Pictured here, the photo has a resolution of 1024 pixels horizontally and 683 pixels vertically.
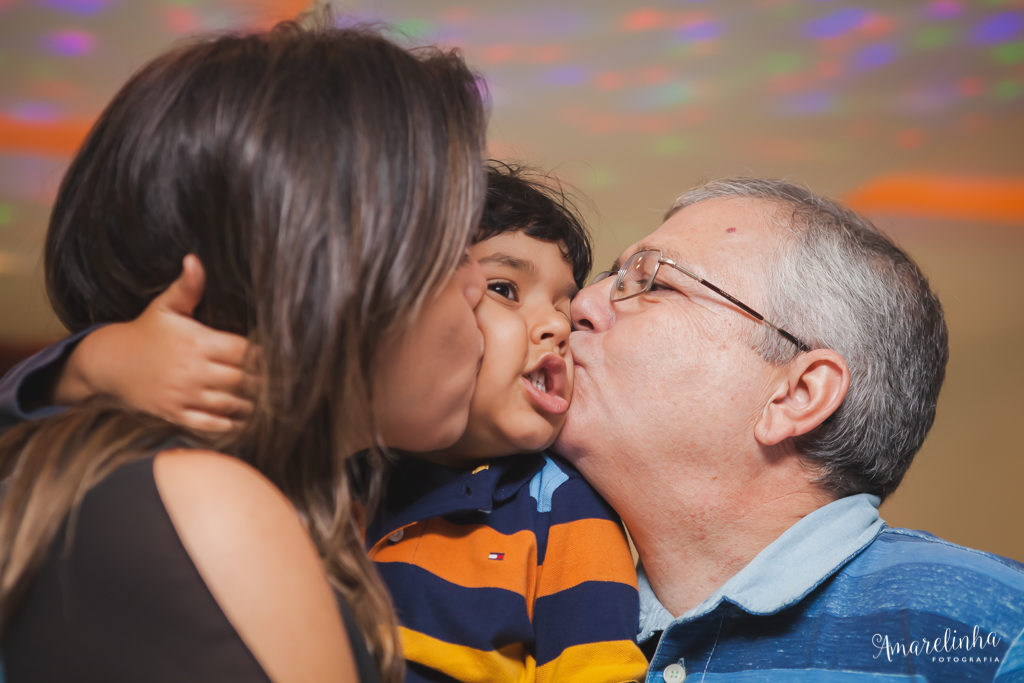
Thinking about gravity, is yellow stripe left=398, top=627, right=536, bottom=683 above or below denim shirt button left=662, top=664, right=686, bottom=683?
above

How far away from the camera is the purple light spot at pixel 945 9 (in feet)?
9.16

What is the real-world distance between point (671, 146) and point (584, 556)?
1.82m

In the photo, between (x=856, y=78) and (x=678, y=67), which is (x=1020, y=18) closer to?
(x=856, y=78)

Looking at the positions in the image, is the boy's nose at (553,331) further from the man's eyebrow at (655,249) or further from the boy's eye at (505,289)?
the man's eyebrow at (655,249)

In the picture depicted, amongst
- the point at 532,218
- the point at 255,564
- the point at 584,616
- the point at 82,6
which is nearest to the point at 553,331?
the point at 532,218

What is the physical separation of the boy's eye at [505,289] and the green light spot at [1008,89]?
87.1 inches

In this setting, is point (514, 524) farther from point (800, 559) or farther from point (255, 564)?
point (255, 564)

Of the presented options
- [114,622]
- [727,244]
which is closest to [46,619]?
[114,622]

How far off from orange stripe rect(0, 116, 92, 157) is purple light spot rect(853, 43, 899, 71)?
2.23m

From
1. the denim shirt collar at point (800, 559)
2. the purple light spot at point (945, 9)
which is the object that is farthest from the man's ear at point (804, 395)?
the purple light spot at point (945, 9)

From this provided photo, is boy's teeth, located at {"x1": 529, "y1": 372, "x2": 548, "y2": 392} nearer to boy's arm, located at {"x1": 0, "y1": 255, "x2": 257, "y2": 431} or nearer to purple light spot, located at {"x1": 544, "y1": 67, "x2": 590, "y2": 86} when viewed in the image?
boy's arm, located at {"x1": 0, "y1": 255, "x2": 257, "y2": 431}

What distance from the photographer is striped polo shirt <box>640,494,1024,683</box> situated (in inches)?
43.9

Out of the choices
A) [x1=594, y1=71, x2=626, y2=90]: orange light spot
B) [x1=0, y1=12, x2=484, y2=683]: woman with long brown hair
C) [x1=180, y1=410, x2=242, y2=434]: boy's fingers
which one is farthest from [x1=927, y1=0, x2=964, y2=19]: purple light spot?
[x1=180, y1=410, x2=242, y2=434]: boy's fingers

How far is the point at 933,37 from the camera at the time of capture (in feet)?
9.21
